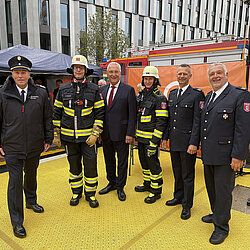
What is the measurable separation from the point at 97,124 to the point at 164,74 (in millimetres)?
2595

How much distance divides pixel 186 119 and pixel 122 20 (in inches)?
913

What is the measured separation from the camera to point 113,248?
2.59 metres

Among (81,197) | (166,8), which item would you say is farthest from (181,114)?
(166,8)

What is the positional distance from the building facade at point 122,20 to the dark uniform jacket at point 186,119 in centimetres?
910

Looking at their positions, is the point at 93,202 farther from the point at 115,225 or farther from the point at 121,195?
the point at 115,225

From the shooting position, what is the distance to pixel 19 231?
9.09 feet

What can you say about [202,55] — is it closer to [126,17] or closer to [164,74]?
[164,74]

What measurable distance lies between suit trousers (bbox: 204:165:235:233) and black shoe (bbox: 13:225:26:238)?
7.63 ft

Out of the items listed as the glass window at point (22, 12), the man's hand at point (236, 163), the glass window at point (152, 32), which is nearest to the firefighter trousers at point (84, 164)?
the man's hand at point (236, 163)

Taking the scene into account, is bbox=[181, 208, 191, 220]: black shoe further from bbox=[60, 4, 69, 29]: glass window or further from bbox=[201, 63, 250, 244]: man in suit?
bbox=[60, 4, 69, 29]: glass window

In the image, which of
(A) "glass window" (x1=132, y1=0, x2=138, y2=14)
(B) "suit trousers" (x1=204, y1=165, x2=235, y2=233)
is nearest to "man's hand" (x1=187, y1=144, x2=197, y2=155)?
(B) "suit trousers" (x1=204, y1=165, x2=235, y2=233)

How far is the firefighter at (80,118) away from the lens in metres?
3.27

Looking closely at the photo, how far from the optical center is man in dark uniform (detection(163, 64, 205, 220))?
302cm

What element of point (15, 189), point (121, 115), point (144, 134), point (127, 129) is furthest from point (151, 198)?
point (15, 189)
